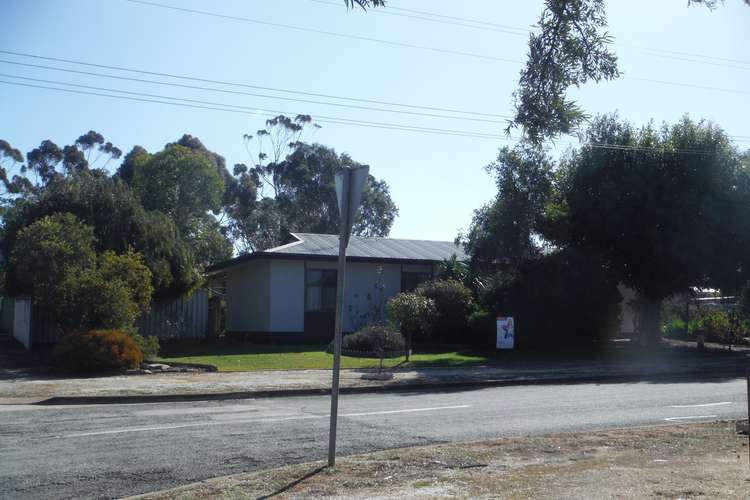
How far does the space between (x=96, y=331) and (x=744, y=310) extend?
25.5 metres

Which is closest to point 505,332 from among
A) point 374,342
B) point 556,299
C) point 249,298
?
point 556,299

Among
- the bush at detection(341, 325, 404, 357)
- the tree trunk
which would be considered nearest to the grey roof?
the bush at detection(341, 325, 404, 357)

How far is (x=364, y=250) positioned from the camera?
3108cm

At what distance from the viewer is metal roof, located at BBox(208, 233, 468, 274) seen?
28.7m

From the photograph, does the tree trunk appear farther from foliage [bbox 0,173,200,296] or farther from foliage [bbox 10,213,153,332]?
foliage [bbox 10,213,153,332]

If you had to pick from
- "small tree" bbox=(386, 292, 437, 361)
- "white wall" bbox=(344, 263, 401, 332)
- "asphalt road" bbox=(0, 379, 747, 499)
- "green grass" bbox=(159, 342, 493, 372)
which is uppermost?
"white wall" bbox=(344, 263, 401, 332)

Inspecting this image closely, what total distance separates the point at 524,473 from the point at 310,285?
72.8 ft

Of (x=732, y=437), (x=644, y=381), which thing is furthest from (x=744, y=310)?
(x=732, y=437)

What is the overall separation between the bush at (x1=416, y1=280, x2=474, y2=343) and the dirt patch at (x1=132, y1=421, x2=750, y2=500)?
18.0 meters

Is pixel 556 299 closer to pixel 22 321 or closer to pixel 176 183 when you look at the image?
pixel 22 321

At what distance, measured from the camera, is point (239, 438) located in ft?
33.2

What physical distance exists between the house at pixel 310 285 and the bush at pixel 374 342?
375 centimetres

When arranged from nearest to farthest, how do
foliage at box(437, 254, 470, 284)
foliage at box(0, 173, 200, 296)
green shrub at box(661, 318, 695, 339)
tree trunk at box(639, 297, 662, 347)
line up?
foliage at box(0, 173, 200, 296) → tree trunk at box(639, 297, 662, 347) → foliage at box(437, 254, 470, 284) → green shrub at box(661, 318, 695, 339)

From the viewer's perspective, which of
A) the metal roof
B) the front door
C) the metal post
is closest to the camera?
the metal post
